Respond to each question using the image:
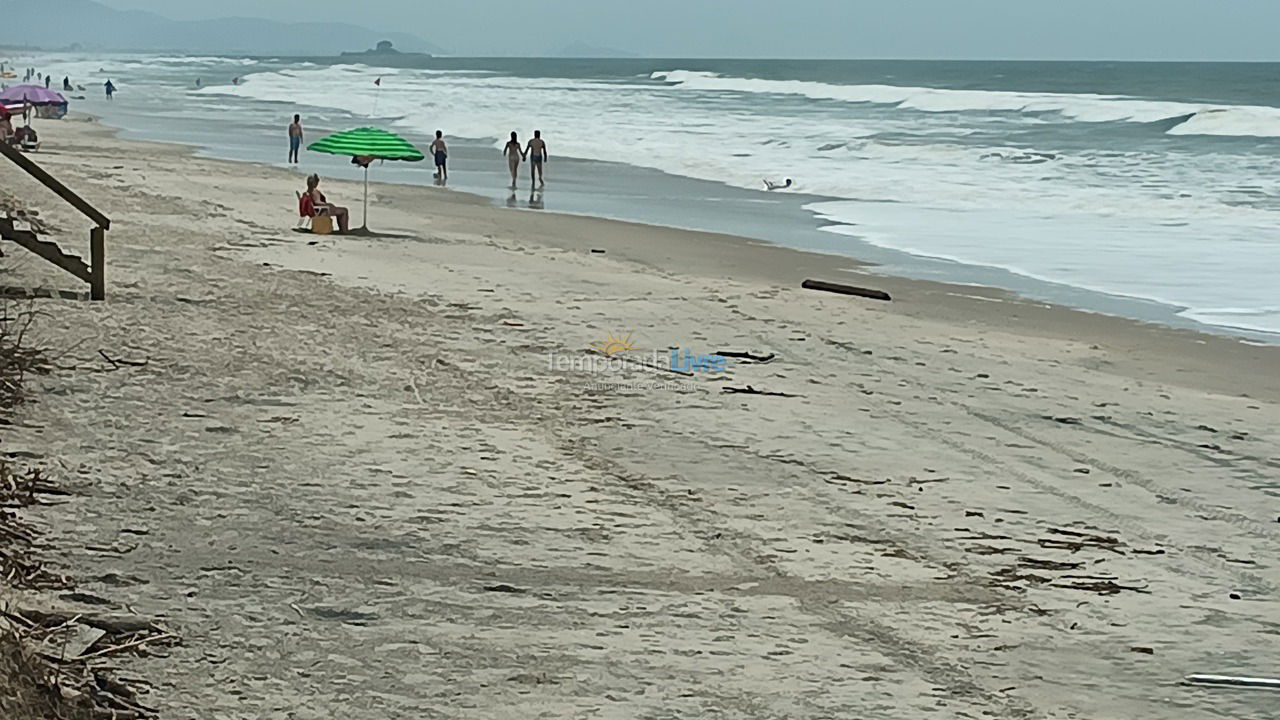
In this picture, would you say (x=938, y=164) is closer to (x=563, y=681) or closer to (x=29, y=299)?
(x=29, y=299)

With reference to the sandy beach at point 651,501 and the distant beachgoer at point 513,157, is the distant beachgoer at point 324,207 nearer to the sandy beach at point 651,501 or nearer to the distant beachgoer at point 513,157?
the sandy beach at point 651,501

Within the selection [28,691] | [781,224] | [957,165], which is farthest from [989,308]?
[957,165]

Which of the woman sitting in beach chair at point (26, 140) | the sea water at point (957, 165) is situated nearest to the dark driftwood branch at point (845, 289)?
the sea water at point (957, 165)

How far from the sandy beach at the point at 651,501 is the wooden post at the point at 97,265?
9.1 inches

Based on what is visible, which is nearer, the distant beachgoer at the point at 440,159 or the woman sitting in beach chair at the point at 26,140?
the distant beachgoer at the point at 440,159

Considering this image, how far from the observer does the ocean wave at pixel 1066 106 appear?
162 feet

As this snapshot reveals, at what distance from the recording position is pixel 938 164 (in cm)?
3409

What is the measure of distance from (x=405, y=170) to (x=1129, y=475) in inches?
947

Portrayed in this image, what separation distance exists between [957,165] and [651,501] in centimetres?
2782

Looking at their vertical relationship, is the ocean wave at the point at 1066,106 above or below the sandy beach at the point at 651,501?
above

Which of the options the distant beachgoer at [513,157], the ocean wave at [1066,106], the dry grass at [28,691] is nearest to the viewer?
the dry grass at [28,691]

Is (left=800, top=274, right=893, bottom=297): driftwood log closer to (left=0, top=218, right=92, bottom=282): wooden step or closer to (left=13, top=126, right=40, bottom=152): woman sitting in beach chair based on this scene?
(left=0, top=218, right=92, bottom=282): wooden step

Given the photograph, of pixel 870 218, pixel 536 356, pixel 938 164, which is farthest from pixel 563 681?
pixel 938 164

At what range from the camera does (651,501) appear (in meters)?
7.54
